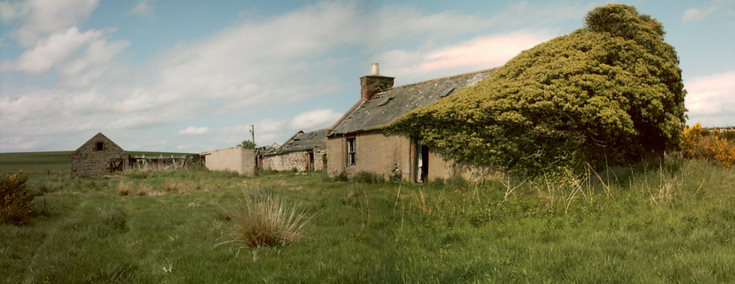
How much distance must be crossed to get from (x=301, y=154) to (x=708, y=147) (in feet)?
75.7

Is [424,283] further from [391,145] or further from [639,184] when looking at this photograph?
[391,145]

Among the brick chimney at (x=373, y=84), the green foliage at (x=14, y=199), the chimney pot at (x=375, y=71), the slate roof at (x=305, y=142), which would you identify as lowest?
the green foliage at (x=14, y=199)

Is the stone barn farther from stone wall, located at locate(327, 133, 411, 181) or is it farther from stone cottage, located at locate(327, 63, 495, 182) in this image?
stone wall, located at locate(327, 133, 411, 181)

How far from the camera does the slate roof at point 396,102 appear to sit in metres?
18.1

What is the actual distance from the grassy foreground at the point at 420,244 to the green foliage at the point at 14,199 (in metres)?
0.45

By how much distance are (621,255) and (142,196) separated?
13452 mm

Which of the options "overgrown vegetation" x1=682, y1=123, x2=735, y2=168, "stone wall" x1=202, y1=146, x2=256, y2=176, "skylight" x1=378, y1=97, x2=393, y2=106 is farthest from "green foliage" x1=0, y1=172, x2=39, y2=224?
"overgrown vegetation" x1=682, y1=123, x2=735, y2=168

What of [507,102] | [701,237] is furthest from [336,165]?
[701,237]

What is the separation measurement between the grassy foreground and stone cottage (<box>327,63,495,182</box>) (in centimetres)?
662

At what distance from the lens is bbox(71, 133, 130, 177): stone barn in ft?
115

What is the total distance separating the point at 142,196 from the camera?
1433cm

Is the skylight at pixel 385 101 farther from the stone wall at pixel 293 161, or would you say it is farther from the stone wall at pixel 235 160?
the stone wall at pixel 235 160

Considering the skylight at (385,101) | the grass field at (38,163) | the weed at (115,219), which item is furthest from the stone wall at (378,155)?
the grass field at (38,163)

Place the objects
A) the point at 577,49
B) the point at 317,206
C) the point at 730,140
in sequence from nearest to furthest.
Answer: the point at 317,206
the point at 577,49
the point at 730,140
